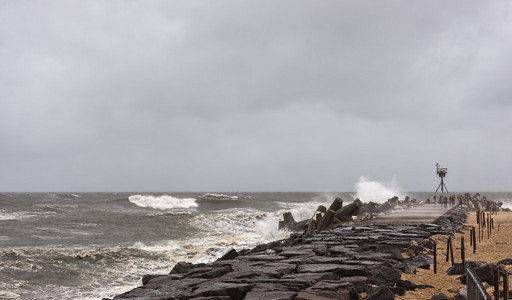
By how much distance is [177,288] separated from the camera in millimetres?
5840

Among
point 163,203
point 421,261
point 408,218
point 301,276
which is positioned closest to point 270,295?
point 301,276

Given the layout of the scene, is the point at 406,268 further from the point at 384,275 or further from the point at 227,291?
the point at 227,291

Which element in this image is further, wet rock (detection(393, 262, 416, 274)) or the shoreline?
wet rock (detection(393, 262, 416, 274))

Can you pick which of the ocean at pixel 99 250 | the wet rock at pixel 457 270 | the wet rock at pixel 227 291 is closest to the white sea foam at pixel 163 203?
the ocean at pixel 99 250

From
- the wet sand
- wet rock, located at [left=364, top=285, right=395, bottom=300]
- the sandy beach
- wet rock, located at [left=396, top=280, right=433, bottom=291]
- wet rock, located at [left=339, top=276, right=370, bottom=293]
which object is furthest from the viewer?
the wet sand

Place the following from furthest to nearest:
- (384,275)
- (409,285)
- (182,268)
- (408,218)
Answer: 1. (408,218)
2. (182,268)
3. (384,275)
4. (409,285)

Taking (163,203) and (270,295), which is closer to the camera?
(270,295)

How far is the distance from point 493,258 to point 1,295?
10.5 meters

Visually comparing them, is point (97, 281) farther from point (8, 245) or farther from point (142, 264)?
point (8, 245)

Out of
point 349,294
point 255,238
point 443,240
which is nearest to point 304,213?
point 255,238

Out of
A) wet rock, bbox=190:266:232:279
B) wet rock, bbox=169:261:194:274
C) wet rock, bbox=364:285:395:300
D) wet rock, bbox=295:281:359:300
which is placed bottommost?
wet rock, bbox=169:261:194:274

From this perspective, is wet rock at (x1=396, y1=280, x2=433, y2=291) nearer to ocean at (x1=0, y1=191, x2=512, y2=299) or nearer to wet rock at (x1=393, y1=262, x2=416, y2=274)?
wet rock at (x1=393, y1=262, x2=416, y2=274)

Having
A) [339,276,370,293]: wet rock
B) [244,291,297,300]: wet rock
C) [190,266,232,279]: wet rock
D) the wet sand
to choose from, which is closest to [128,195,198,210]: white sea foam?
the wet sand

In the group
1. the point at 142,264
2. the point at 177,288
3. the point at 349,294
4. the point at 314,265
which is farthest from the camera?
the point at 142,264
